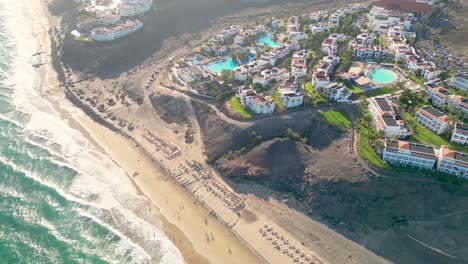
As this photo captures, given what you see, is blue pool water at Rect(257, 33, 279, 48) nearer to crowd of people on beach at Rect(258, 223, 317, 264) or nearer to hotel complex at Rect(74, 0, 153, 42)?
hotel complex at Rect(74, 0, 153, 42)

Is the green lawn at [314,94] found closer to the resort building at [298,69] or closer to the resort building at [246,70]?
the resort building at [298,69]

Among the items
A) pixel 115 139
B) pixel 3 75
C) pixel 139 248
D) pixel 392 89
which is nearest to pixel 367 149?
pixel 392 89

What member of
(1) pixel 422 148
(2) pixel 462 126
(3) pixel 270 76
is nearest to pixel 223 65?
(3) pixel 270 76

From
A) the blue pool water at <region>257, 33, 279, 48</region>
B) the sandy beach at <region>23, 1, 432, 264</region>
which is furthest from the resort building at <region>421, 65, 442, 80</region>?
the sandy beach at <region>23, 1, 432, 264</region>

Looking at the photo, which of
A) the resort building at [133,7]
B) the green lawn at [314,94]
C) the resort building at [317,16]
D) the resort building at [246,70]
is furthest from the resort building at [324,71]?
the resort building at [133,7]

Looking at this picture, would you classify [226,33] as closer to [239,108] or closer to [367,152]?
[239,108]
